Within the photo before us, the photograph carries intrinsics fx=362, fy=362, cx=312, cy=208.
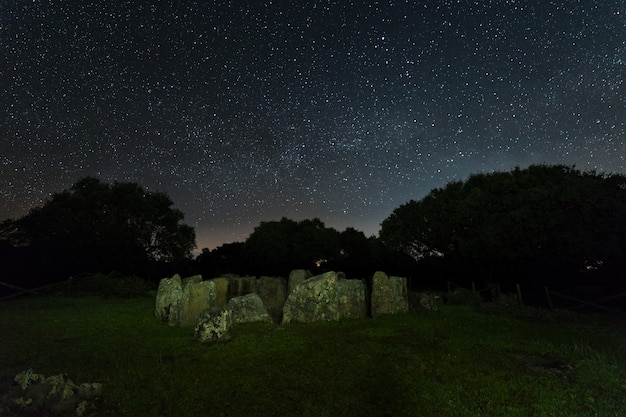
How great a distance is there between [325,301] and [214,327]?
17.8 feet

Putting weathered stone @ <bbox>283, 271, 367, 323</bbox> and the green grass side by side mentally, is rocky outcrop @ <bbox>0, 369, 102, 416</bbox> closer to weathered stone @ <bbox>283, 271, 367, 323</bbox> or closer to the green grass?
the green grass

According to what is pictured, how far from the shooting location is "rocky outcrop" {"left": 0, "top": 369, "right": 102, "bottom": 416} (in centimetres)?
622

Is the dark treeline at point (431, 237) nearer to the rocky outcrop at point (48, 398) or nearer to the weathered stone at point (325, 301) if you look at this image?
the weathered stone at point (325, 301)

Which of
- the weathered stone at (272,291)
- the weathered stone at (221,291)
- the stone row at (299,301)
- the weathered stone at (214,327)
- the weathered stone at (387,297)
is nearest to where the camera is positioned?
the weathered stone at (214,327)

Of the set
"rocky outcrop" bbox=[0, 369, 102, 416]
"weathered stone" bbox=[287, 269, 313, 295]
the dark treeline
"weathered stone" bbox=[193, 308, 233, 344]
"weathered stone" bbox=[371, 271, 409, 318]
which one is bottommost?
"rocky outcrop" bbox=[0, 369, 102, 416]

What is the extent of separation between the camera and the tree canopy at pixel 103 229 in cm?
3259

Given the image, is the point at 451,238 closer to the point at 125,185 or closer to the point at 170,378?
the point at 170,378

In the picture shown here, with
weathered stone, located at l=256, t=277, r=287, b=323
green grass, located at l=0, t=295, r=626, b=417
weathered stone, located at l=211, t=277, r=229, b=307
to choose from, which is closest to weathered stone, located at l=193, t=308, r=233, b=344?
green grass, located at l=0, t=295, r=626, b=417

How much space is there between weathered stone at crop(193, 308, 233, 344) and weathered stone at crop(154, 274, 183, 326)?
3.67m

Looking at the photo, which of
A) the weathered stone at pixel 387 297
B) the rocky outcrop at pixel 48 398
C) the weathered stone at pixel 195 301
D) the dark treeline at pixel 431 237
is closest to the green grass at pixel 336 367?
the rocky outcrop at pixel 48 398

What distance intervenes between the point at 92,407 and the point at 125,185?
112 feet

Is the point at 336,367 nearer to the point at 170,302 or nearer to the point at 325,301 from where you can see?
the point at 325,301

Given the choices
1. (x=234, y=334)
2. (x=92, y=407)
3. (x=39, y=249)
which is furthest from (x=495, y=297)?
(x=39, y=249)

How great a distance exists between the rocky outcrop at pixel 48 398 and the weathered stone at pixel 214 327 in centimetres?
442
